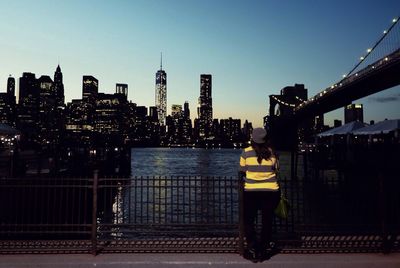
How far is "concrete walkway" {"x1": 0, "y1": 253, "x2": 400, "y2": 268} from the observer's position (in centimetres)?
645

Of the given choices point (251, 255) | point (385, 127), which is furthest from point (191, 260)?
point (385, 127)

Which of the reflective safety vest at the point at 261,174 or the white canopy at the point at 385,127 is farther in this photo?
the white canopy at the point at 385,127

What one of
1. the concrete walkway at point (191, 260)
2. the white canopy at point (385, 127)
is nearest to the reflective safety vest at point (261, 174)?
the concrete walkway at point (191, 260)

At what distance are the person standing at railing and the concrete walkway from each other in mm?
302

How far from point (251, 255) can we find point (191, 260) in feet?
3.27

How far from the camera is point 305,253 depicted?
7.09 meters

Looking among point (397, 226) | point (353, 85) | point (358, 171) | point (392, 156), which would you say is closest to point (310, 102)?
point (353, 85)

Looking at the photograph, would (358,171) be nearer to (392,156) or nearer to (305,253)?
(392,156)

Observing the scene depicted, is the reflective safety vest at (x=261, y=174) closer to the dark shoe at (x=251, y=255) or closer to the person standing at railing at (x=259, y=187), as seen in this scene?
the person standing at railing at (x=259, y=187)

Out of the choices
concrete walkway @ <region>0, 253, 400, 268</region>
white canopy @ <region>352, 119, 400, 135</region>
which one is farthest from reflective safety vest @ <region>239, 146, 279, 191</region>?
white canopy @ <region>352, 119, 400, 135</region>

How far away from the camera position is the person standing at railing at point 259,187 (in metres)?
6.50

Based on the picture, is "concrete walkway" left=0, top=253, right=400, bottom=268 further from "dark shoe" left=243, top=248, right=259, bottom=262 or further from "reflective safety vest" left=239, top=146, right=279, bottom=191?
"reflective safety vest" left=239, top=146, right=279, bottom=191

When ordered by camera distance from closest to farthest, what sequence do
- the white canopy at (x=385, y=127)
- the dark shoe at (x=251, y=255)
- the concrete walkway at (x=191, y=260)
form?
the concrete walkway at (x=191, y=260)
the dark shoe at (x=251, y=255)
the white canopy at (x=385, y=127)

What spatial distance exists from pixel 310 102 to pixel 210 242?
60.9m
